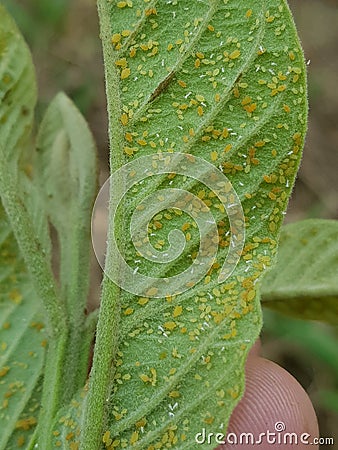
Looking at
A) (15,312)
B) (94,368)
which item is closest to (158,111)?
(94,368)

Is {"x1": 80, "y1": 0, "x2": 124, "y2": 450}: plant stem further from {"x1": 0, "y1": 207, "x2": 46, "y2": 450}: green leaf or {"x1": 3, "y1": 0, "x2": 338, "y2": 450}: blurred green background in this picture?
{"x1": 3, "y1": 0, "x2": 338, "y2": 450}: blurred green background

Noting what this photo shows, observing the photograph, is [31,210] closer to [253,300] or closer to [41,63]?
[253,300]

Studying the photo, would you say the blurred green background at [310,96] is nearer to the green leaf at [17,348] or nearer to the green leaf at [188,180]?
the green leaf at [17,348]
